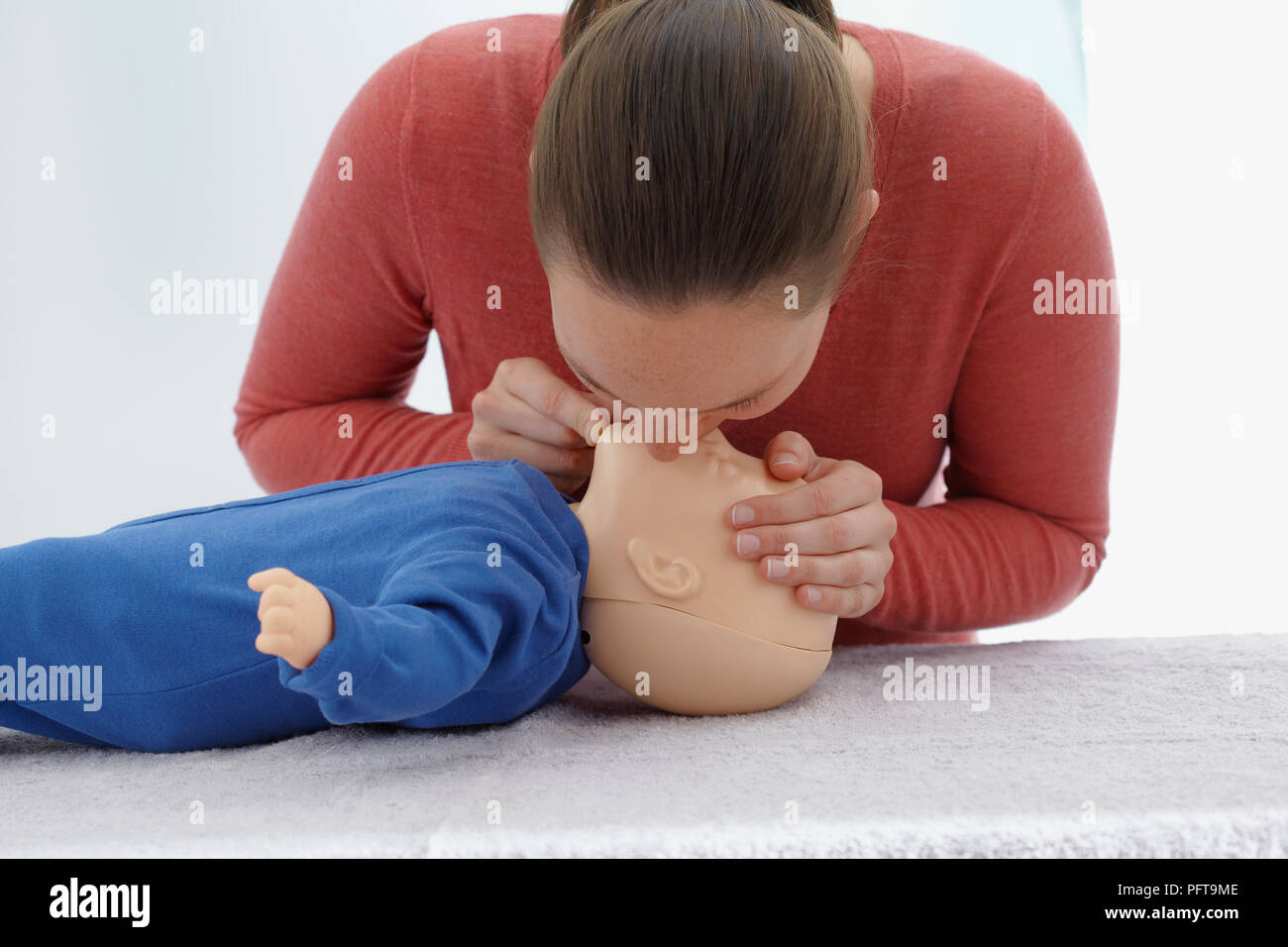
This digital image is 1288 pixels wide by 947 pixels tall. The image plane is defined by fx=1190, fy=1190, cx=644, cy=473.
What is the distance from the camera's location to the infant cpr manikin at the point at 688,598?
855mm

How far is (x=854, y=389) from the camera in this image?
108cm

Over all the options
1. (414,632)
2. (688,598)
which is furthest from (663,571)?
(414,632)

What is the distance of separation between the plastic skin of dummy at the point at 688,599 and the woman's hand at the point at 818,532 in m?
0.01

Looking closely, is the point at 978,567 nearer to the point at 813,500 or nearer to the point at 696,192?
the point at 813,500

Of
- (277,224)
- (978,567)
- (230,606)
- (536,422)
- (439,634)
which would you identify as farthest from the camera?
(277,224)

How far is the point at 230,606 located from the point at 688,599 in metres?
0.32

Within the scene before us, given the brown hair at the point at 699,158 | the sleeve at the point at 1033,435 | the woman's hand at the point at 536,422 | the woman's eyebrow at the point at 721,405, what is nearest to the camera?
the brown hair at the point at 699,158

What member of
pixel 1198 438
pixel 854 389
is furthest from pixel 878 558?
pixel 1198 438

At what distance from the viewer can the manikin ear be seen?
33.6 inches

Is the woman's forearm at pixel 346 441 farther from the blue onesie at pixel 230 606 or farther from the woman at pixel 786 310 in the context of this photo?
the blue onesie at pixel 230 606

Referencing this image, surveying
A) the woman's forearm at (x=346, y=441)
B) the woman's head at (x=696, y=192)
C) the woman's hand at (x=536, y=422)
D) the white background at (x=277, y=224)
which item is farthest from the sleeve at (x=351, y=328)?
the white background at (x=277, y=224)

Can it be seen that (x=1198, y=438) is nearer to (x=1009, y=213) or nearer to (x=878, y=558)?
(x=1009, y=213)

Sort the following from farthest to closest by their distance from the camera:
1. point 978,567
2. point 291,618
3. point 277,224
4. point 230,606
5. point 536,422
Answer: point 277,224 < point 978,567 < point 536,422 < point 230,606 < point 291,618

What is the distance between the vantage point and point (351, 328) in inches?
44.4
